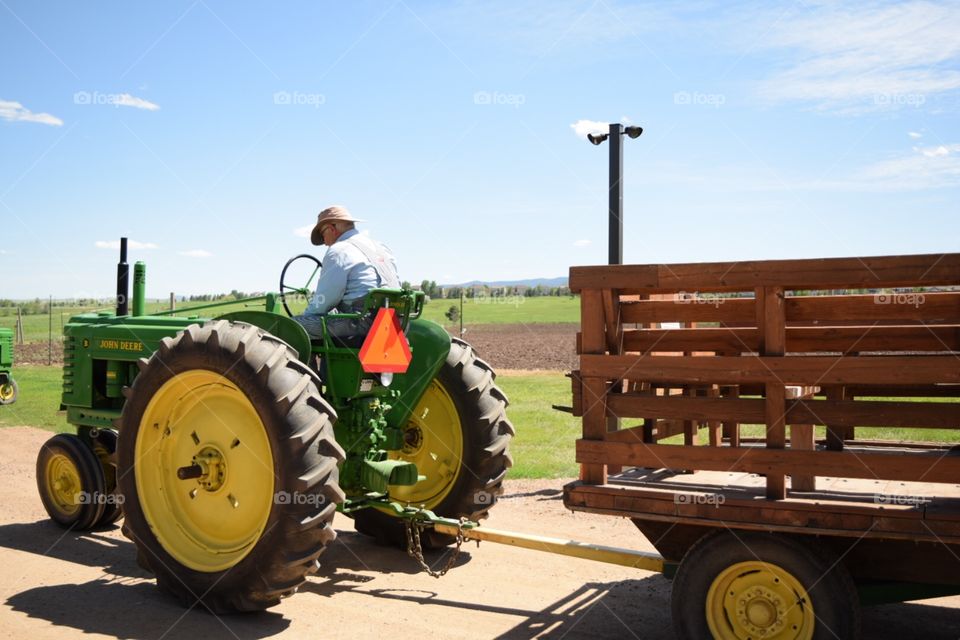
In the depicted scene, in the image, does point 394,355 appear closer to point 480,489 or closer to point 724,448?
point 480,489

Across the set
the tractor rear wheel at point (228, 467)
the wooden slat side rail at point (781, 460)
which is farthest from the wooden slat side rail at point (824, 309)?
the tractor rear wheel at point (228, 467)

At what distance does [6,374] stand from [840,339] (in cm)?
1500

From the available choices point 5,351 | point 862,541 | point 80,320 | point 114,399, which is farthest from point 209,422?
point 5,351

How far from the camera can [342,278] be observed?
5527 mm

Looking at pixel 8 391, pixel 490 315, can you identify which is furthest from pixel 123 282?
pixel 490 315

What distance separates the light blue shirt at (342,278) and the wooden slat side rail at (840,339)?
1961mm

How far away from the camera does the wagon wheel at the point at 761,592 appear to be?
12.1 ft

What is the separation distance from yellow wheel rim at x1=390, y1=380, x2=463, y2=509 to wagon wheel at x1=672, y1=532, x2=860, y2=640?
2496 millimetres

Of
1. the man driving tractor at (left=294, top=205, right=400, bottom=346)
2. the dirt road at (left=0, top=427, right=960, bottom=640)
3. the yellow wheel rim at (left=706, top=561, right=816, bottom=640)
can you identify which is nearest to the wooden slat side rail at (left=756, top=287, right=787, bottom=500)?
the yellow wheel rim at (left=706, top=561, right=816, bottom=640)

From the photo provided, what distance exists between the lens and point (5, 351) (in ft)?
49.9

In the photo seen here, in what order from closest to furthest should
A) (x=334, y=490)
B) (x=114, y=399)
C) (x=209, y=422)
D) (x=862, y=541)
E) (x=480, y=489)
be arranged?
1. (x=862, y=541)
2. (x=334, y=490)
3. (x=209, y=422)
4. (x=480, y=489)
5. (x=114, y=399)

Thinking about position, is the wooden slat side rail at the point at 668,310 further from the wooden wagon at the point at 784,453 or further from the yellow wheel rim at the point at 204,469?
the yellow wheel rim at the point at 204,469

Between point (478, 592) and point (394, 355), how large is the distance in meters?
1.56

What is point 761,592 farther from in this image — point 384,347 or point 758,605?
point 384,347
